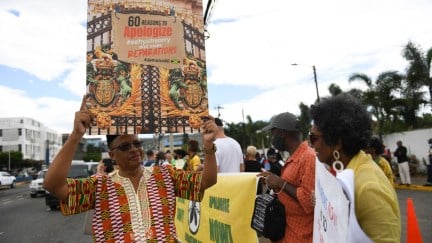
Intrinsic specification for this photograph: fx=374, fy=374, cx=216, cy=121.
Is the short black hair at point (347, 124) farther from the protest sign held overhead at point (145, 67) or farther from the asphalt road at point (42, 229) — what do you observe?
the asphalt road at point (42, 229)

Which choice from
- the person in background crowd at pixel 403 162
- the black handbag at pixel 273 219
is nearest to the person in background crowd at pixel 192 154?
the black handbag at pixel 273 219

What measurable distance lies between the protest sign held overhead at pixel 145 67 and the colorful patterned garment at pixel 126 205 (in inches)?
15.4

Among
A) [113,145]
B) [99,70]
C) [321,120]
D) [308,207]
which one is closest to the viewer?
[321,120]

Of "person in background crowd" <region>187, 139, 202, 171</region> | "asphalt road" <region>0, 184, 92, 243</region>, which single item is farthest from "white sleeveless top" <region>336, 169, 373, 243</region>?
"asphalt road" <region>0, 184, 92, 243</region>

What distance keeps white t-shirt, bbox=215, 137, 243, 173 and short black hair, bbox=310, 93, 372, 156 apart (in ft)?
10.5

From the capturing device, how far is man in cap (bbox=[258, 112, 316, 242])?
2760 millimetres

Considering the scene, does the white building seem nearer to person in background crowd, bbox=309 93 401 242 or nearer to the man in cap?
the man in cap

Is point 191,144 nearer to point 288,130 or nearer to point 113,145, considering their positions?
point 288,130

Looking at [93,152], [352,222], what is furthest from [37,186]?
[93,152]

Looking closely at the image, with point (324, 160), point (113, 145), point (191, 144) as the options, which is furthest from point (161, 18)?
point (191, 144)

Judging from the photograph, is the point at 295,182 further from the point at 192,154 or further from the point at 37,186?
the point at 37,186

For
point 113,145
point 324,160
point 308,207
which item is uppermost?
point 113,145

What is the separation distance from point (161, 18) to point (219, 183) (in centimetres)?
271

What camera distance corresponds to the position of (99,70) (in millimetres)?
2107
